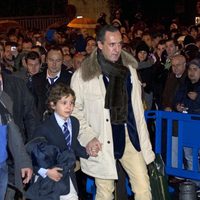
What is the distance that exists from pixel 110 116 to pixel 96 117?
5.4 inches

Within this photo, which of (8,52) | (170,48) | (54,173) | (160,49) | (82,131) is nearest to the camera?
(54,173)

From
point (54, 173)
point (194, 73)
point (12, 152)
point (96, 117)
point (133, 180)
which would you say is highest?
point (194, 73)

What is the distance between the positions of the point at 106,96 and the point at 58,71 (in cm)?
244

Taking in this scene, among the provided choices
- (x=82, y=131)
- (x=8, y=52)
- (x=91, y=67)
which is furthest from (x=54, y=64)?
(x=8, y=52)

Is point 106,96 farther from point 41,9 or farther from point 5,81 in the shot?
point 41,9

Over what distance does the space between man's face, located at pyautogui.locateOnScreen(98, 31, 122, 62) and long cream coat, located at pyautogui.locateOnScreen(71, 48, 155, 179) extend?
18 cm

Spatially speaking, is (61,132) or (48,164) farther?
(61,132)

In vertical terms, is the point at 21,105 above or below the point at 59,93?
below

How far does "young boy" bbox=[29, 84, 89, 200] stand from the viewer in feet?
20.6

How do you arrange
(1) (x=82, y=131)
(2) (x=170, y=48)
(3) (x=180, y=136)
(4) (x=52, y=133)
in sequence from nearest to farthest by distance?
(4) (x=52, y=133) → (1) (x=82, y=131) → (3) (x=180, y=136) → (2) (x=170, y=48)

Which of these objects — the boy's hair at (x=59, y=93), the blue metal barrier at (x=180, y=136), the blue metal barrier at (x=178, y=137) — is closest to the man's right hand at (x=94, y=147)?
the boy's hair at (x=59, y=93)

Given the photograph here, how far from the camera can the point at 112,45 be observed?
6.61m

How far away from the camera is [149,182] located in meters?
7.03

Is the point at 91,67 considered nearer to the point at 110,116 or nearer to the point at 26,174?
the point at 110,116
